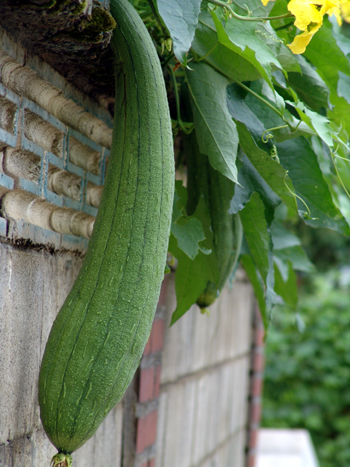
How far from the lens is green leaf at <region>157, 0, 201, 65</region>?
542 millimetres

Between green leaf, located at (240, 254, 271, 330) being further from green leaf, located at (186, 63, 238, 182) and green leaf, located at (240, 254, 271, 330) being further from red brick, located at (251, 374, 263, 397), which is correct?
red brick, located at (251, 374, 263, 397)

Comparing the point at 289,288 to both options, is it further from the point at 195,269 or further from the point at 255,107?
the point at 255,107

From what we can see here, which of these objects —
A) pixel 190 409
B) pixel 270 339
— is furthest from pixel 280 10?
pixel 270 339

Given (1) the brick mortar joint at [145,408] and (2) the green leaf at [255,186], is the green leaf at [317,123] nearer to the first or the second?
(2) the green leaf at [255,186]

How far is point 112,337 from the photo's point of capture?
0.53 metres

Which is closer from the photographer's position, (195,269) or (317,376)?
(195,269)

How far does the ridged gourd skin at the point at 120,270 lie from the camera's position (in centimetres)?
53

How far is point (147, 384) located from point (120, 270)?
607 mm

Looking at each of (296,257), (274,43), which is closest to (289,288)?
(296,257)

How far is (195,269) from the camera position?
86cm

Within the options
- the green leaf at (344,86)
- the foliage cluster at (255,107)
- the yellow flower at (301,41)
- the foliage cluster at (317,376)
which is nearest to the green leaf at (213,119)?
the foliage cluster at (255,107)

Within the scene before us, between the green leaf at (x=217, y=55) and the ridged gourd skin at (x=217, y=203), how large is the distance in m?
0.17

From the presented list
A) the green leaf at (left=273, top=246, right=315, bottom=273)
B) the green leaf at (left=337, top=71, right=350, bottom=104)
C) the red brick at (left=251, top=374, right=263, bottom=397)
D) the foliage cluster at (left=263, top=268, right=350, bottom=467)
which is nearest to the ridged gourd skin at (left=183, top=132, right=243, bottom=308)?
the green leaf at (left=337, top=71, right=350, bottom=104)

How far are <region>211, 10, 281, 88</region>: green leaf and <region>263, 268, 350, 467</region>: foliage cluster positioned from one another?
14.5 feet
